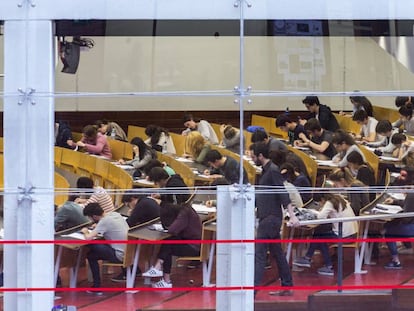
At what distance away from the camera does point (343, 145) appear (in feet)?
21.3

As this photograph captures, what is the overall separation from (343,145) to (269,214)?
90 centimetres

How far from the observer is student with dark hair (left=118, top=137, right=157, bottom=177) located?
6.24m

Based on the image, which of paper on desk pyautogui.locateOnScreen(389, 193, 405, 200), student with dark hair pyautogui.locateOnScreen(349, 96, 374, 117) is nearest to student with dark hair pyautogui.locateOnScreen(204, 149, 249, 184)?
paper on desk pyautogui.locateOnScreen(389, 193, 405, 200)

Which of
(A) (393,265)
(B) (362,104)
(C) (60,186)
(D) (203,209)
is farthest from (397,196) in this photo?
(C) (60,186)

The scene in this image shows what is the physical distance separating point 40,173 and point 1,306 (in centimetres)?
99

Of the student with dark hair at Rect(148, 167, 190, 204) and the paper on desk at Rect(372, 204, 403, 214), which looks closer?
the student with dark hair at Rect(148, 167, 190, 204)

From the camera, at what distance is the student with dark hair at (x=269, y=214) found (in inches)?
232

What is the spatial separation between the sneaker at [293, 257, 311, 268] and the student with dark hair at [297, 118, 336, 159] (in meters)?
0.73

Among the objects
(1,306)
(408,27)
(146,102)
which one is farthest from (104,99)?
(408,27)

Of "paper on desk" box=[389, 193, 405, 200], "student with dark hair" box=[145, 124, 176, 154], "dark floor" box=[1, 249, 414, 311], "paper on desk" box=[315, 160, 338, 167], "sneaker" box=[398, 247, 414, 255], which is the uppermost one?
"student with dark hair" box=[145, 124, 176, 154]

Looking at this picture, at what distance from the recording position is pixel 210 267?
6.05 metres

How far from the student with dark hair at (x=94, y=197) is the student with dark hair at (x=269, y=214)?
3.04ft

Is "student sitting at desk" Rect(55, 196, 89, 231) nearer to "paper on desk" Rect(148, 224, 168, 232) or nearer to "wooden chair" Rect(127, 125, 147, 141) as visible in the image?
"paper on desk" Rect(148, 224, 168, 232)

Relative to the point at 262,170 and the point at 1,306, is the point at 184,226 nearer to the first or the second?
the point at 262,170
